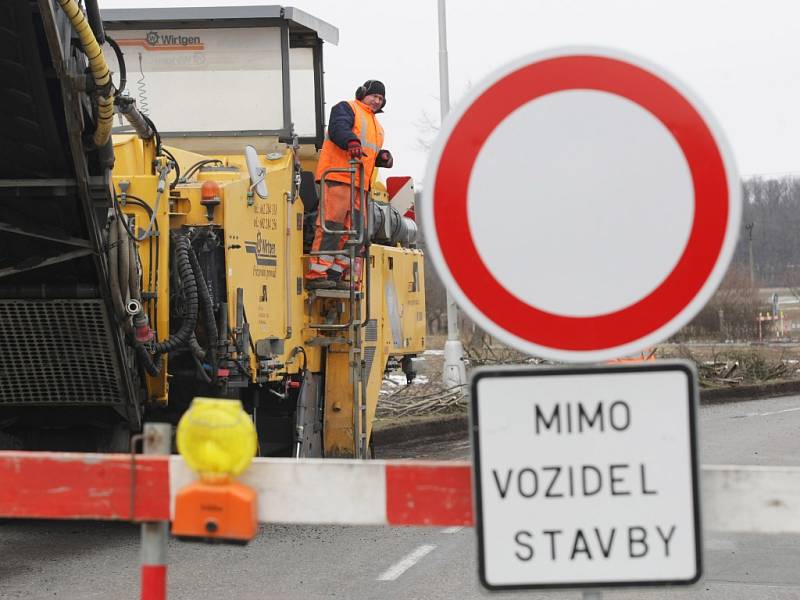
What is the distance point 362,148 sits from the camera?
9.86 meters

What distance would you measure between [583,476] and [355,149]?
22.8 ft

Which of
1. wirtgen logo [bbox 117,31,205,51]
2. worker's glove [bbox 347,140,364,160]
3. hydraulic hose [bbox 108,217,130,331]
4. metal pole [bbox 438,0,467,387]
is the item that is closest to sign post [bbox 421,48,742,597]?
hydraulic hose [bbox 108,217,130,331]

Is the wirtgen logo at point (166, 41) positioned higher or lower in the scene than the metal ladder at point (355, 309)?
higher

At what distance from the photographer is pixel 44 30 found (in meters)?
→ 6.25

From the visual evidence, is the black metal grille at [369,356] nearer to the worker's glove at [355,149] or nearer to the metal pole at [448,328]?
the worker's glove at [355,149]

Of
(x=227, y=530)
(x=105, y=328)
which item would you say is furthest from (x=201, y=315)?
(x=227, y=530)

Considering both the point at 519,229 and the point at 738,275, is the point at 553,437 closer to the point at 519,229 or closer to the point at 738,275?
the point at 519,229

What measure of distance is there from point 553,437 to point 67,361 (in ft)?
17.9

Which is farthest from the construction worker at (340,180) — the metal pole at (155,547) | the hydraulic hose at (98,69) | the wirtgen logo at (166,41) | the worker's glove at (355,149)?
the metal pole at (155,547)

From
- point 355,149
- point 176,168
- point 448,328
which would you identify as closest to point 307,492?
point 176,168

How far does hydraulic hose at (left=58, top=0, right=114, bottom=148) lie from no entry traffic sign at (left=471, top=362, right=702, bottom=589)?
403 centimetres

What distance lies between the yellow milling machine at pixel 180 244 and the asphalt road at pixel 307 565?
0.70 meters

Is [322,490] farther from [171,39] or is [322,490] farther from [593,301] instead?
[171,39]

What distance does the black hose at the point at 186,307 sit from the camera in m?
7.82
